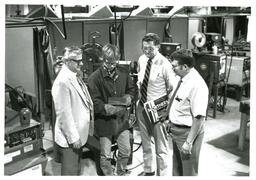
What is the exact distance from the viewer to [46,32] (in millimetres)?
2945

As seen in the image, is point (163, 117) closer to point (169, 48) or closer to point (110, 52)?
point (110, 52)

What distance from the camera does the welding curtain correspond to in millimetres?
2945

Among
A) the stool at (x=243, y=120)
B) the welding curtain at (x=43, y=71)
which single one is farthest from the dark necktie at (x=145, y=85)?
the stool at (x=243, y=120)

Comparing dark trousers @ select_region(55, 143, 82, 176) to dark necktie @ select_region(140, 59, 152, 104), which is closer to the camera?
dark trousers @ select_region(55, 143, 82, 176)

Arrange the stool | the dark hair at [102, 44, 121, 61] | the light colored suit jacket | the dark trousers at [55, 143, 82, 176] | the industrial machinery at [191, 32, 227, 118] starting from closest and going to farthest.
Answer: the light colored suit jacket
the dark trousers at [55, 143, 82, 176]
the dark hair at [102, 44, 121, 61]
the stool
the industrial machinery at [191, 32, 227, 118]

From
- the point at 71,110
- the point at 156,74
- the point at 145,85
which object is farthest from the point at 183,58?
the point at 71,110

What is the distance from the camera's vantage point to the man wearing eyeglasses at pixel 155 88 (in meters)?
2.65

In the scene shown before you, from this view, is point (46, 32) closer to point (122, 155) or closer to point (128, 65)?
point (128, 65)

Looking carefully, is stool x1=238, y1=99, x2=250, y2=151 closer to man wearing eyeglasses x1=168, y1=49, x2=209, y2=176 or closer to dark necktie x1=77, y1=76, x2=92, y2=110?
man wearing eyeglasses x1=168, y1=49, x2=209, y2=176

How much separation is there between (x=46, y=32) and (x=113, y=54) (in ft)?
2.94

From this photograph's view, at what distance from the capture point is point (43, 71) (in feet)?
10.0

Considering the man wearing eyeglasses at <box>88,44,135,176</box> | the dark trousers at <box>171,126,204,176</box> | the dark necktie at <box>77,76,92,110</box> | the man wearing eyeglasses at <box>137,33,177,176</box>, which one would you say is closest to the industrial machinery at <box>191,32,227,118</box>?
the man wearing eyeglasses at <box>137,33,177,176</box>

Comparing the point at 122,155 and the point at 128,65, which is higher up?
the point at 128,65
